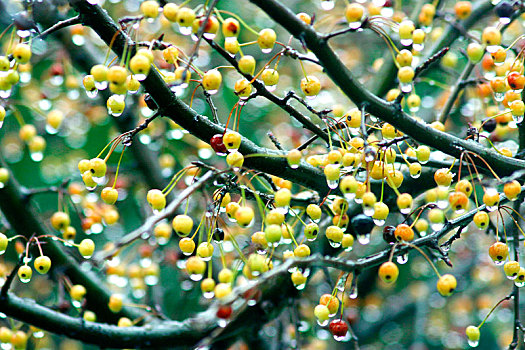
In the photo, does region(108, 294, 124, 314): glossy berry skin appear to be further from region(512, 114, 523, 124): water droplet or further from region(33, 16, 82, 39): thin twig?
region(512, 114, 523, 124): water droplet

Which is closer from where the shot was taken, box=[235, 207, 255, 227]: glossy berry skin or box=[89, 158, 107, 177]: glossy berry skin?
box=[235, 207, 255, 227]: glossy berry skin

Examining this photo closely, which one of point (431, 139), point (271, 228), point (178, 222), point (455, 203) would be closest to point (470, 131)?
point (431, 139)

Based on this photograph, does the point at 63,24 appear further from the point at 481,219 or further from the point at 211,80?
the point at 481,219

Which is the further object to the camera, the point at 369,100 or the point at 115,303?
the point at 115,303

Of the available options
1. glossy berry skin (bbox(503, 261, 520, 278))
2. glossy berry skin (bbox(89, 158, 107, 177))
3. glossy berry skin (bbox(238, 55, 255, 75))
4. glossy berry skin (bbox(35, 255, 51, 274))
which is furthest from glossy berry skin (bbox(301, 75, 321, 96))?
glossy berry skin (bbox(35, 255, 51, 274))

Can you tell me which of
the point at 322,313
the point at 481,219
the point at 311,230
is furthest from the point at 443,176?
the point at 322,313

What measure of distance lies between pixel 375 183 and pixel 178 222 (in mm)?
894

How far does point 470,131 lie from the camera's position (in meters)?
1.68

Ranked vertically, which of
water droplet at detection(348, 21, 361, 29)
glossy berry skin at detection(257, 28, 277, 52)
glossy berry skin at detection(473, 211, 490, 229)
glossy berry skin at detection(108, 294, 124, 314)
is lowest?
glossy berry skin at detection(108, 294, 124, 314)

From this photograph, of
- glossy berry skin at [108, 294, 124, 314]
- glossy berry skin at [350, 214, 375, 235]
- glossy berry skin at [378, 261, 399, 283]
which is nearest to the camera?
glossy berry skin at [378, 261, 399, 283]

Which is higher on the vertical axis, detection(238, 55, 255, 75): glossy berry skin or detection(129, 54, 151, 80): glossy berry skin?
detection(129, 54, 151, 80): glossy berry skin

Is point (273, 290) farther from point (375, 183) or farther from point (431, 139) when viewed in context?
point (431, 139)

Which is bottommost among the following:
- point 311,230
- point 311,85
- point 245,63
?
point 311,230

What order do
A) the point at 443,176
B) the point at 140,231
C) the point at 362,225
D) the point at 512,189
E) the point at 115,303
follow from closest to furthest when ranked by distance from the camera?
the point at 140,231 < the point at 512,189 < the point at 443,176 < the point at 362,225 < the point at 115,303
